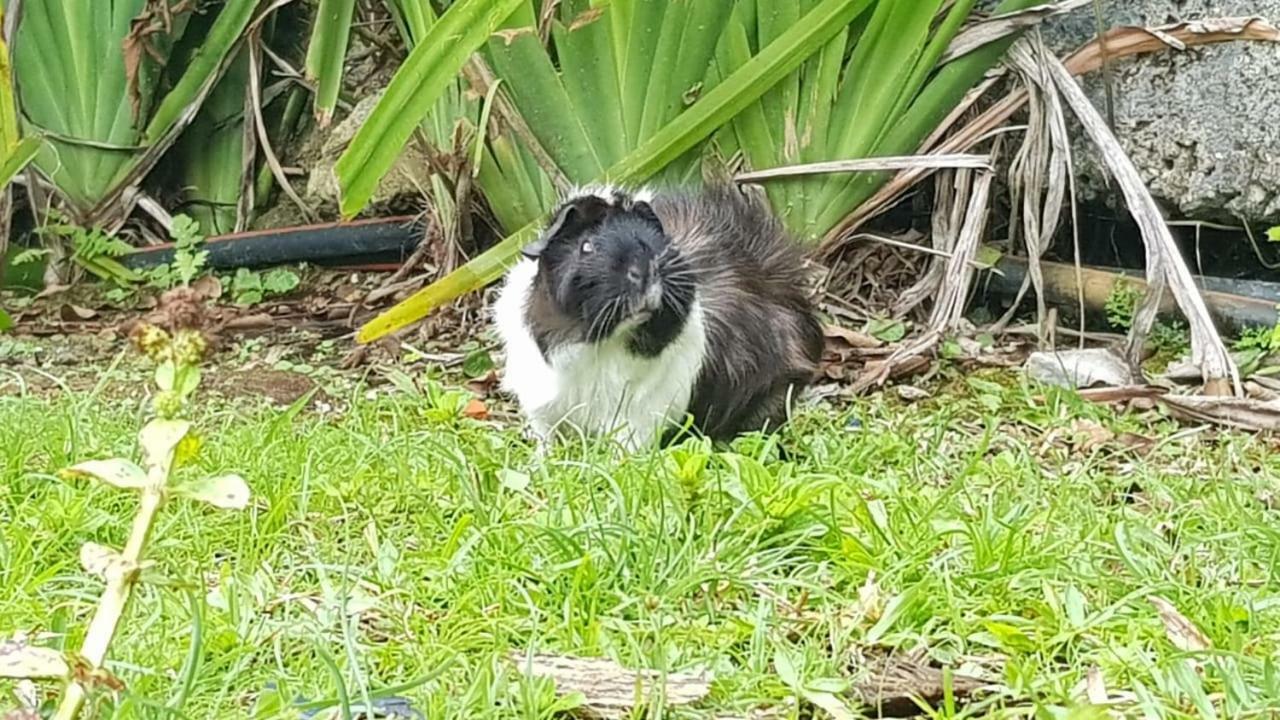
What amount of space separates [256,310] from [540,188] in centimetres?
134

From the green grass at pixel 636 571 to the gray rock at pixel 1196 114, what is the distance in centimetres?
180

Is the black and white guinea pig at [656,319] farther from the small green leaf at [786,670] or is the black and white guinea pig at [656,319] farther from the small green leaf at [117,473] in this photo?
the small green leaf at [117,473]

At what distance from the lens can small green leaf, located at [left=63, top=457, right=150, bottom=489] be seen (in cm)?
139

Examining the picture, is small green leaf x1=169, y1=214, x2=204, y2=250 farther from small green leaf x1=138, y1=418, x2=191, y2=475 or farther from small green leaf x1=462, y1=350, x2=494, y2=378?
small green leaf x1=138, y1=418, x2=191, y2=475

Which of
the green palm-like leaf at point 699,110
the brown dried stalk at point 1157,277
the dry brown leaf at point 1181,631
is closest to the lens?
the dry brown leaf at point 1181,631

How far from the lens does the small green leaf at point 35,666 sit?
1413 mm

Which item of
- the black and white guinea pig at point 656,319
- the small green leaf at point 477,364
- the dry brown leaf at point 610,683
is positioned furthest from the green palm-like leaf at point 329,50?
the dry brown leaf at point 610,683

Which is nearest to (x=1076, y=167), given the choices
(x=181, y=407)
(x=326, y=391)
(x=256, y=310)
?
(x=326, y=391)

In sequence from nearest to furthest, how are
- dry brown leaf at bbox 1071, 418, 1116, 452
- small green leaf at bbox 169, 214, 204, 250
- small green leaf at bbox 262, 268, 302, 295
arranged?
dry brown leaf at bbox 1071, 418, 1116, 452 → small green leaf at bbox 169, 214, 204, 250 → small green leaf at bbox 262, 268, 302, 295

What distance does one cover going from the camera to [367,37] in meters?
6.29

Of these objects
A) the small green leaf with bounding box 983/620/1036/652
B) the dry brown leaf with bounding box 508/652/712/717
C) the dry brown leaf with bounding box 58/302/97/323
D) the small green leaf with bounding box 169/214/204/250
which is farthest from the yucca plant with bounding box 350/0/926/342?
the small green leaf with bounding box 983/620/1036/652

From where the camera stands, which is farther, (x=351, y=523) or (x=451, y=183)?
(x=451, y=183)

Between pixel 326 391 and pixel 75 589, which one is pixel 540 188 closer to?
pixel 326 391

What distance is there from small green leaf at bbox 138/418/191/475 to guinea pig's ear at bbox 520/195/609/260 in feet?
8.00
